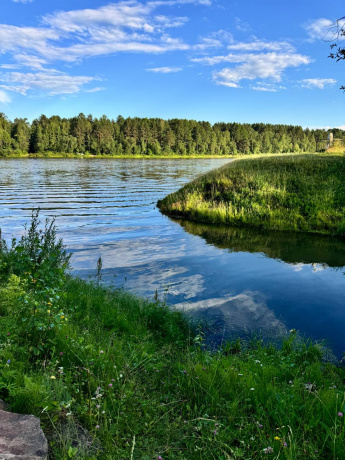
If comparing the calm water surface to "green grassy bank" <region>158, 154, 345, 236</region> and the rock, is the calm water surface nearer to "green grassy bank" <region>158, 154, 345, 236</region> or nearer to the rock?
"green grassy bank" <region>158, 154, 345, 236</region>

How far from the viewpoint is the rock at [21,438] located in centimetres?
275

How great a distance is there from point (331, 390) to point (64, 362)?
3.63 meters

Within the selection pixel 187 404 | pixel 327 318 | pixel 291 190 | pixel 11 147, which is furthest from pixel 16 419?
pixel 11 147

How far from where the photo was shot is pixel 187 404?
162 inches

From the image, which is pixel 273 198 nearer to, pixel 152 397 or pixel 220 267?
pixel 220 267

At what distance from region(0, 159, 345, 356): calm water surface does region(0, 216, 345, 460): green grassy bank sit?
2658 millimetres

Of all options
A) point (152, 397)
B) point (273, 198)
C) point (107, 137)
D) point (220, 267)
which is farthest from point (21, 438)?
point (107, 137)

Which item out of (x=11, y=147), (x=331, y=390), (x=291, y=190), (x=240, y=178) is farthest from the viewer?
(x=11, y=147)

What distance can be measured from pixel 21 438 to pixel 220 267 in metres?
10.9

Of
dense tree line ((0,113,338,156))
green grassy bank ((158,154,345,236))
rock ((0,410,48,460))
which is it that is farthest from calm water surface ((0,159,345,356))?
dense tree line ((0,113,338,156))

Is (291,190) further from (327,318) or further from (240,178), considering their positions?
(327,318)

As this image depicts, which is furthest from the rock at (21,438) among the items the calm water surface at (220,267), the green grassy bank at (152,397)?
the calm water surface at (220,267)

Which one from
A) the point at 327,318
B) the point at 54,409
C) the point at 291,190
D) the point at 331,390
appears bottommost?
the point at 327,318

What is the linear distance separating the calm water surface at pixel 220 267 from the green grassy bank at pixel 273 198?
1.46 m
